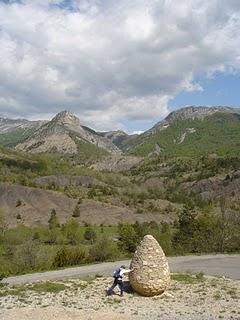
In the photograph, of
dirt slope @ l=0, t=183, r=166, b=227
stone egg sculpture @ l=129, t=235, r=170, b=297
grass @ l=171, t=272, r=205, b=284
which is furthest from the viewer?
dirt slope @ l=0, t=183, r=166, b=227

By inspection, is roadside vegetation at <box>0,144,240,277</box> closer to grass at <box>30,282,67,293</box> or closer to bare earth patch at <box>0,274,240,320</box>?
grass at <box>30,282,67,293</box>

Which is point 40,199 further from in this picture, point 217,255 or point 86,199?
point 217,255

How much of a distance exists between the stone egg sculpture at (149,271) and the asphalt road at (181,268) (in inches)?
331

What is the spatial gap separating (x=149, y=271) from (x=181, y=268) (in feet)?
41.6

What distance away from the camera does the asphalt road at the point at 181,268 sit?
3381 cm

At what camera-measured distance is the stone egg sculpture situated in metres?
24.7

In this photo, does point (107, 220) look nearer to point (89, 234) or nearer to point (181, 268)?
point (89, 234)

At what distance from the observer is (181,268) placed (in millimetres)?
36812

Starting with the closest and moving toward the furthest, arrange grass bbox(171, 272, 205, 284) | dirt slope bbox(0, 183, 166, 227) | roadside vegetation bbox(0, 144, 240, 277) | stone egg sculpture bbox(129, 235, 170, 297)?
stone egg sculpture bbox(129, 235, 170, 297) < grass bbox(171, 272, 205, 284) < roadside vegetation bbox(0, 144, 240, 277) < dirt slope bbox(0, 183, 166, 227)

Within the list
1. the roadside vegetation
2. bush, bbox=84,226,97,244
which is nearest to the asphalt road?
the roadside vegetation

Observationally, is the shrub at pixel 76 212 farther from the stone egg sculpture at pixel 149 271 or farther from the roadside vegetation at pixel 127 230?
the stone egg sculpture at pixel 149 271

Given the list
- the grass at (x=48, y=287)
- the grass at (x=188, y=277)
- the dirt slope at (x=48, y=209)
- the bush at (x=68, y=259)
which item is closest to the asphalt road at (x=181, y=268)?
the grass at (x=188, y=277)

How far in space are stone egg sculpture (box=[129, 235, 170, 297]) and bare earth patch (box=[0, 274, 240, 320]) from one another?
448mm

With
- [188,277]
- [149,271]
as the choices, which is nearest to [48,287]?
[149,271]
